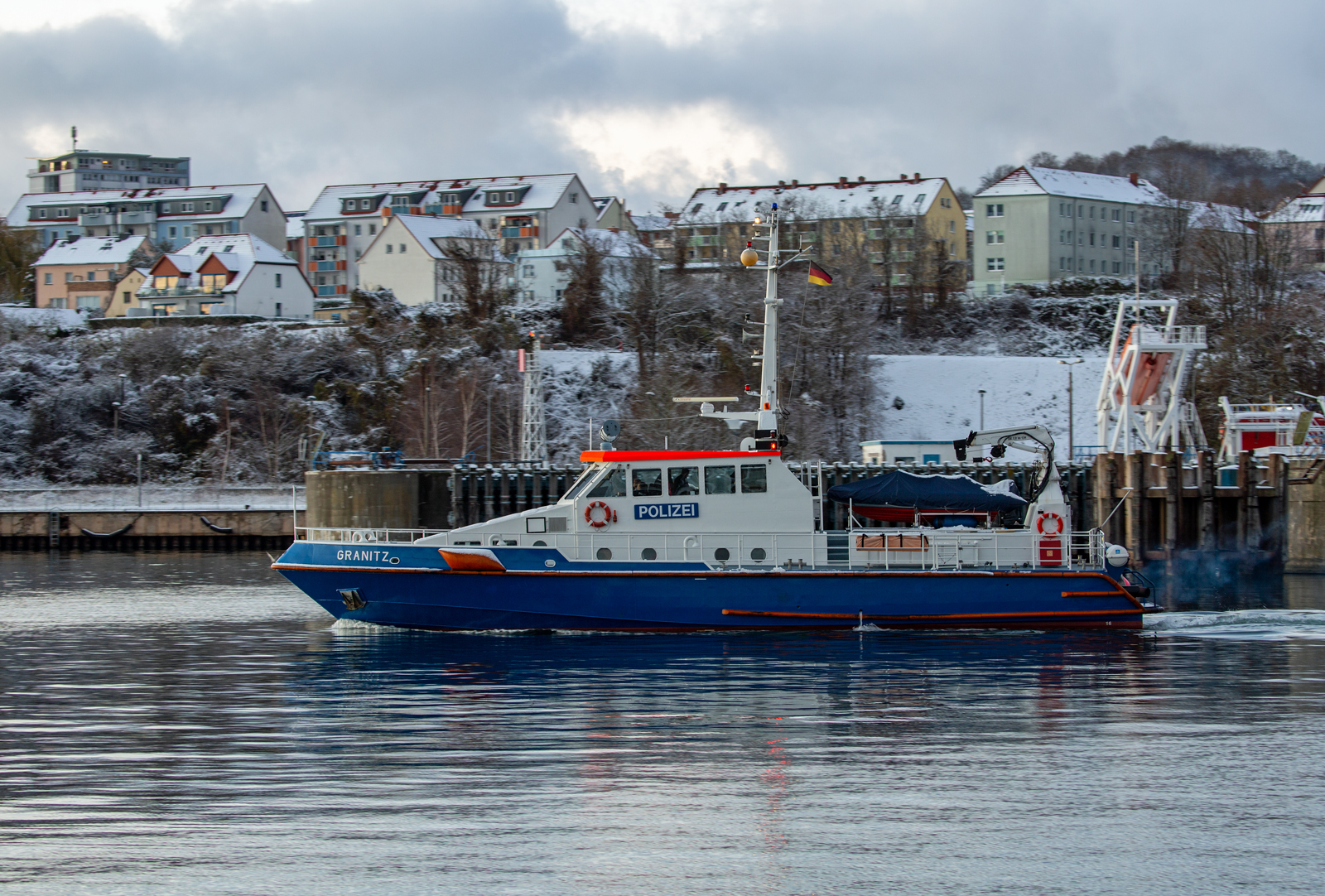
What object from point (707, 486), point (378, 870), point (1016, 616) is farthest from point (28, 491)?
point (378, 870)

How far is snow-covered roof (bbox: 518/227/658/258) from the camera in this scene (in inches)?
2549

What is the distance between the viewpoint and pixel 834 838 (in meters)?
8.50

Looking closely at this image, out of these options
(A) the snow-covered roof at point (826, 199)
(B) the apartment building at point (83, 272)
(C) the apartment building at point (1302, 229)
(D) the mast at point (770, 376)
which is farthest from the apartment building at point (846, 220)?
(D) the mast at point (770, 376)

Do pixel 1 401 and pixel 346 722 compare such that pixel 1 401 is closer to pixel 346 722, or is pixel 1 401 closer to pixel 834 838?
pixel 346 722

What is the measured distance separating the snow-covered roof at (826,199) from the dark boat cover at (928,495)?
168ft

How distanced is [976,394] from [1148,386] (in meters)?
16.4

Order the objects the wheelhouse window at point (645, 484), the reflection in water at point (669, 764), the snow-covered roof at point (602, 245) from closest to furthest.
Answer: the reflection in water at point (669, 764) < the wheelhouse window at point (645, 484) < the snow-covered roof at point (602, 245)

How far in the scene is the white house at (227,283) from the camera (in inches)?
2744

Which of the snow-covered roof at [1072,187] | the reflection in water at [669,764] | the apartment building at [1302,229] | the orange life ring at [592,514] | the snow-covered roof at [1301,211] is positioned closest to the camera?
the reflection in water at [669,764]

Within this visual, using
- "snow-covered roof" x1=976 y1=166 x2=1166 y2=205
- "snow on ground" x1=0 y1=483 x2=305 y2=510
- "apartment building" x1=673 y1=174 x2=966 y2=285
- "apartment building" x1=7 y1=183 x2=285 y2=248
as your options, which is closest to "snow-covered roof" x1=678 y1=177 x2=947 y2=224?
"apartment building" x1=673 y1=174 x2=966 y2=285

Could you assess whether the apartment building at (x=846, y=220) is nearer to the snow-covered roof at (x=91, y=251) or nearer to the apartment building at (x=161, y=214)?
the apartment building at (x=161, y=214)

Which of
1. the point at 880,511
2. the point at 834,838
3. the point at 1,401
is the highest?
the point at 1,401

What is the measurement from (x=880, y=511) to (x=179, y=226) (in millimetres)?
80874

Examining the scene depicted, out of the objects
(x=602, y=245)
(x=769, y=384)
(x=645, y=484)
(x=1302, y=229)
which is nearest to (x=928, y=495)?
(x=769, y=384)
